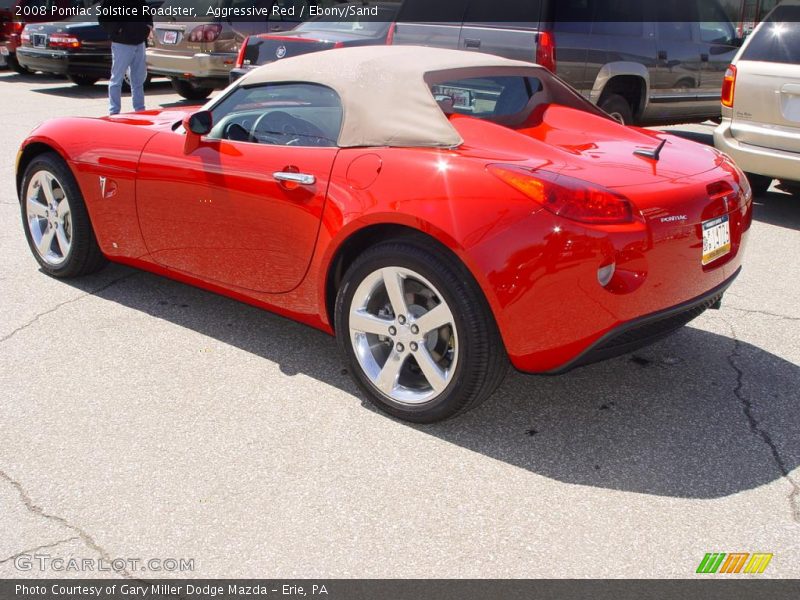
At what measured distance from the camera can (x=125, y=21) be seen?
34.2ft

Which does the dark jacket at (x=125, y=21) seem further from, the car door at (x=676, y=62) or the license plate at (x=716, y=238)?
the license plate at (x=716, y=238)

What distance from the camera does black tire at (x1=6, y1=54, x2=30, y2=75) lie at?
17.7m

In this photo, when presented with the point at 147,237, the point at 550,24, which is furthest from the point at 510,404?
the point at 550,24

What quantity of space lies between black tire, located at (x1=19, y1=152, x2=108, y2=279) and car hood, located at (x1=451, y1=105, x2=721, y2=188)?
7.85 feet

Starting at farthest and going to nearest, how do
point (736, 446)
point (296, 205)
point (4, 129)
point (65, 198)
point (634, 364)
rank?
point (4, 129), point (65, 198), point (634, 364), point (296, 205), point (736, 446)

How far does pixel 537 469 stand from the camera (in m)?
3.41

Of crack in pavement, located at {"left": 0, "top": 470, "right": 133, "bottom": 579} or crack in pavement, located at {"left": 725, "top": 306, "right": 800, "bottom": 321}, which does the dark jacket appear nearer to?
crack in pavement, located at {"left": 725, "top": 306, "right": 800, "bottom": 321}

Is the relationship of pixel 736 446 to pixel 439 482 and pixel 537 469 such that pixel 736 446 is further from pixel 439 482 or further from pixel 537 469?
pixel 439 482

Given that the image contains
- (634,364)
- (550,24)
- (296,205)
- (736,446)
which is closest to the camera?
A: (736,446)

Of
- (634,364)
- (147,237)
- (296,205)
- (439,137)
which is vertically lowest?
(634,364)

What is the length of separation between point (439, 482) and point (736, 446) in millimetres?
1210

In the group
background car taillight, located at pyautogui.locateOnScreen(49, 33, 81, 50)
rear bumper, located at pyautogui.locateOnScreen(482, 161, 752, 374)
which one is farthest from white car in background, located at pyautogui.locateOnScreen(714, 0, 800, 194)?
background car taillight, located at pyautogui.locateOnScreen(49, 33, 81, 50)

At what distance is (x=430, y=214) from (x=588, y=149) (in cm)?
87

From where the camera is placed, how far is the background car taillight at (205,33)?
13.0m
